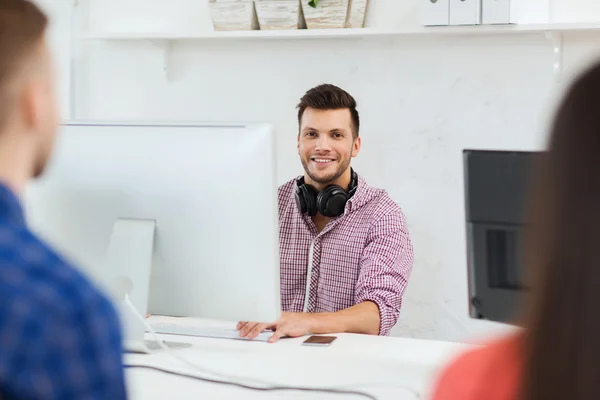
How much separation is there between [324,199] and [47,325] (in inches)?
68.2

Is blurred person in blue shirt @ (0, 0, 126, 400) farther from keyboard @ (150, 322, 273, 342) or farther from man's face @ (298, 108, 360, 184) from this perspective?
man's face @ (298, 108, 360, 184)

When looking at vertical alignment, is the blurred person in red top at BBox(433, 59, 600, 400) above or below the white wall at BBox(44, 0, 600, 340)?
below

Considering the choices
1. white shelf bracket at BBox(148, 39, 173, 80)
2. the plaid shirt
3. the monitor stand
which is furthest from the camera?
white shelf bracket at BBox(148, 39, 173, 80)

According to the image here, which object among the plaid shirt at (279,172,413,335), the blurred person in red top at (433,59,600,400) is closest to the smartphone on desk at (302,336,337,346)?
the plaid shirt at (279,172,413,335)

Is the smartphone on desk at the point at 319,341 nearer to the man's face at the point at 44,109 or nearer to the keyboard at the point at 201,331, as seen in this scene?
the keyboard at the point at 201,331

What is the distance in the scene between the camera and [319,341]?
2016 millimetres

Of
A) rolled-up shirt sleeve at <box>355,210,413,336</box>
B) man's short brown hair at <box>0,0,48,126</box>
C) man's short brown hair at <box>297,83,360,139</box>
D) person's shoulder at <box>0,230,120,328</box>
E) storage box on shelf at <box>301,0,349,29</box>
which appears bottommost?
rolled-up shirt sleeve at <box>355,210,413,336</box>

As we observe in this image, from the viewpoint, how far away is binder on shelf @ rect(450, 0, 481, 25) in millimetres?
2787

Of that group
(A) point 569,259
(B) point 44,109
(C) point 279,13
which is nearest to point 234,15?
(C) point 279,13

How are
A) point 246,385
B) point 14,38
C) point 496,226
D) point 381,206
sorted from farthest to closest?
point 381,206 < point 246,385 < point 496,226 < point 14,38

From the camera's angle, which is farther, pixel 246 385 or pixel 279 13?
pixel 279 13

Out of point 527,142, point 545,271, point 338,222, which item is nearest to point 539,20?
point 527,142

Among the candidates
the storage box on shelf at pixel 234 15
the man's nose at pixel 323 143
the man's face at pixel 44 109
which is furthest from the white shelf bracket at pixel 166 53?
the man's face at pixel 44 109

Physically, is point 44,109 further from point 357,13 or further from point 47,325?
point 357,13
